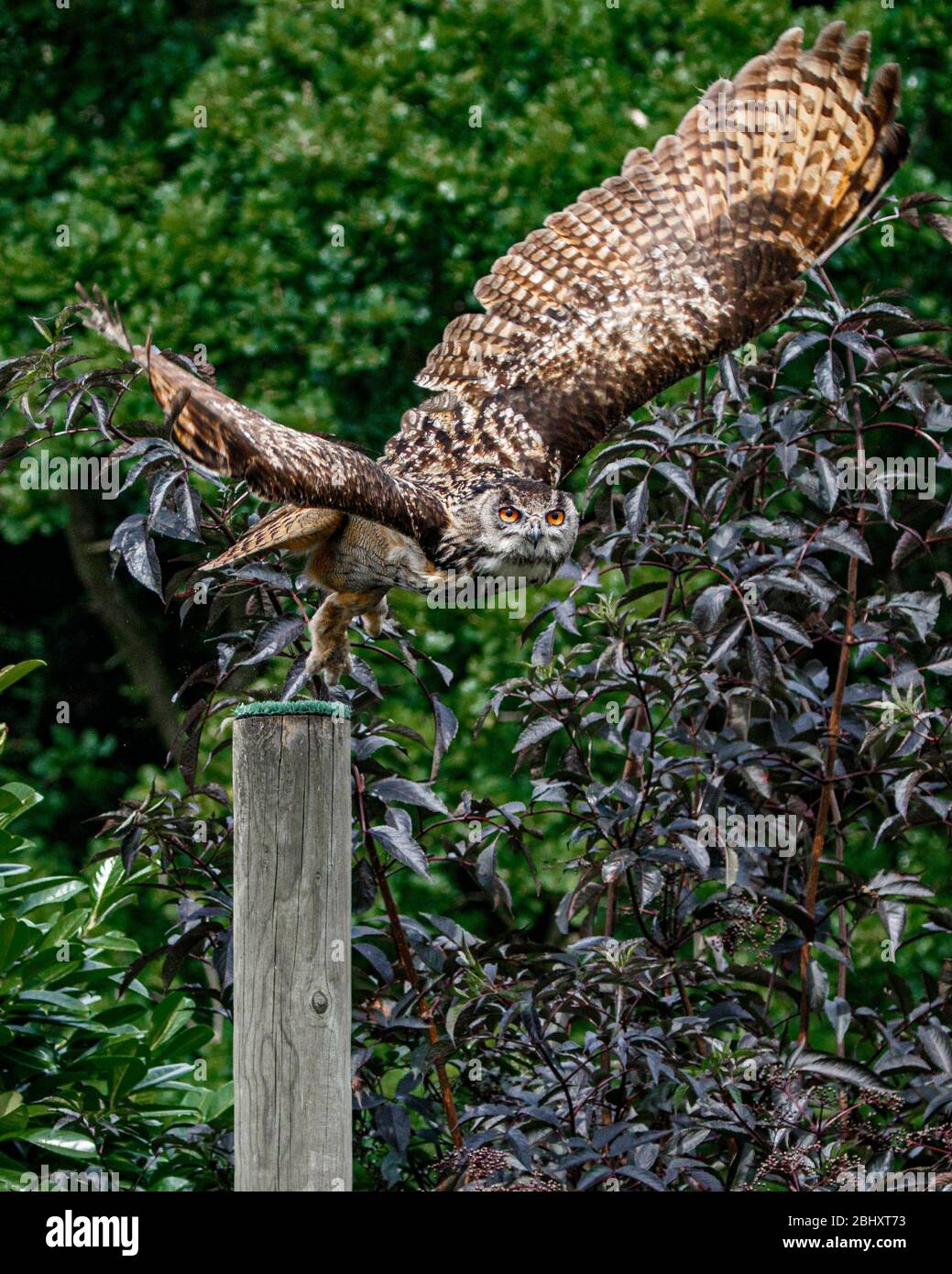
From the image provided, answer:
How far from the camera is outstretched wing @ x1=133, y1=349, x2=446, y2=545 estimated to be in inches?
122

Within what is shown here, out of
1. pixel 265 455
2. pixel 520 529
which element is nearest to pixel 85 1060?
pixel 520 529

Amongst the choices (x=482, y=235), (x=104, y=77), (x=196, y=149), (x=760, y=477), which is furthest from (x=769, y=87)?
(x=104, y=77)

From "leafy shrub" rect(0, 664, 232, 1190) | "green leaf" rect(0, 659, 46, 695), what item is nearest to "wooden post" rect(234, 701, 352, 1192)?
"leafy shrub" rect(0, 664, 232, 1190)

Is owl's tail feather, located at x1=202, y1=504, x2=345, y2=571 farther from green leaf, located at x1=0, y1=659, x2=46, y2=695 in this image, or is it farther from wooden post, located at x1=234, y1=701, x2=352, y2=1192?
green leaf, located at x1=0, y1=659, x2=46, y2=695

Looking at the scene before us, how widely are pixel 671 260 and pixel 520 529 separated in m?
1.39

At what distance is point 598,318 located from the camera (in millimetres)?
4602

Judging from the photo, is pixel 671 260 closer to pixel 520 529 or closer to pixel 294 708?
pixel 520 529

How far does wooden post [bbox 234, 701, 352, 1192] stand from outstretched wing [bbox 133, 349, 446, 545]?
448 millimetres

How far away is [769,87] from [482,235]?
444 centimetres

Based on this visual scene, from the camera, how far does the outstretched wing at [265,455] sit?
3100 mm

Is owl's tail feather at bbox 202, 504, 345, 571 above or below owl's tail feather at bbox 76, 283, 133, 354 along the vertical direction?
below

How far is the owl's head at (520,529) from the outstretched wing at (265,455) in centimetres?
23
